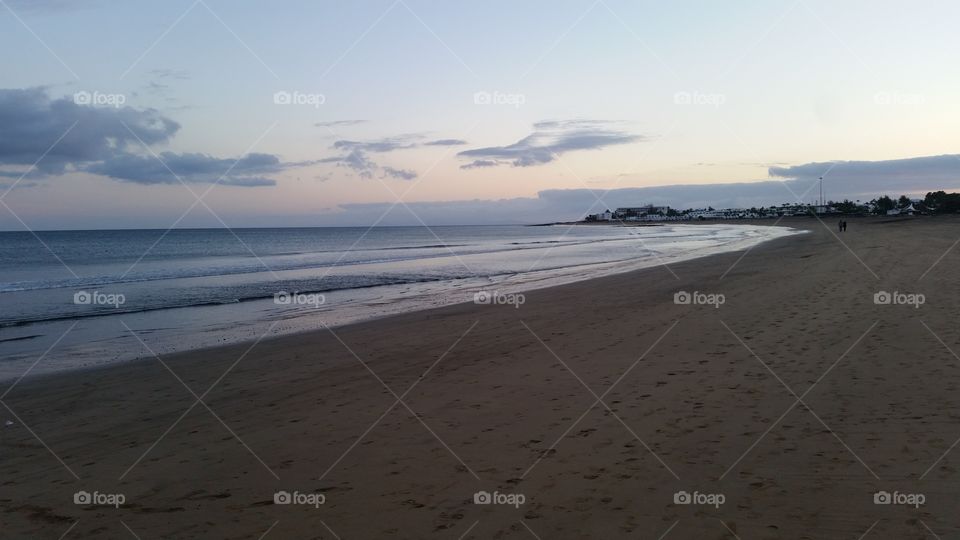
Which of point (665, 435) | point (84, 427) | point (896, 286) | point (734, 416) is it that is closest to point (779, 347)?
point (734, 416)

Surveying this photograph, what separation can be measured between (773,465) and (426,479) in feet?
10.6

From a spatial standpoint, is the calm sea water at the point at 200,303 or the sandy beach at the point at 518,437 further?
the calm sea water at the point at 200,303

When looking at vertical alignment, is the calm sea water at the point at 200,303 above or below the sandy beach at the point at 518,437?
above

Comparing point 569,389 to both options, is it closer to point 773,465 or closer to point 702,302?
point 773,465

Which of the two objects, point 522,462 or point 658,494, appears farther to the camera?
point 522,462

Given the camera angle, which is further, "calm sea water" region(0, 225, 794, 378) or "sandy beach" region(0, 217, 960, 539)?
"calm sea water" region(0, 225, 794, 378)

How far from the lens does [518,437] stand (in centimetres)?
673

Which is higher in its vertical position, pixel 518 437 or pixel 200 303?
pixel 200 303

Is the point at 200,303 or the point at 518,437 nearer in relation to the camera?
the point at 518,437

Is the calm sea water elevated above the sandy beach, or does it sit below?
above

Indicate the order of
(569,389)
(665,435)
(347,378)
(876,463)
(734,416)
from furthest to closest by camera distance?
(347,378), (569,389), (734,416), (665,435), (876,463)

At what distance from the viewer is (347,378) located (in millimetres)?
9984

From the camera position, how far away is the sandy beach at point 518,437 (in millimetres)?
4938

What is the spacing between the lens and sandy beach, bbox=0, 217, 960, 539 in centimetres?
494
